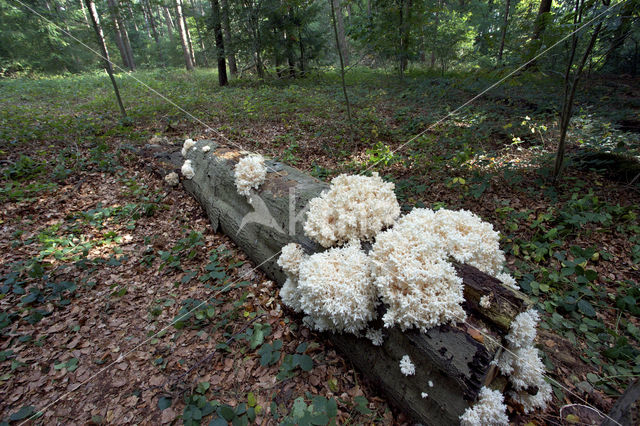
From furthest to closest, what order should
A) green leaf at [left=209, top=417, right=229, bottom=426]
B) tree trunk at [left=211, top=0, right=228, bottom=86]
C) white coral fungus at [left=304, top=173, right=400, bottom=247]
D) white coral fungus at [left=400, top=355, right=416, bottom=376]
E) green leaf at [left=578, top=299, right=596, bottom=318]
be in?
1. tree trunk at [left=211, top=0, right=228, bottom=86]
2. green leaf at [left=578, top=299, right=596, bottom=318]
3. white coral fungus at [left=304, top=173, right=400, bottom=247]
4. green leaf at [left=209, top=417, right=229, bottom=426]
5. white coral fungus at [left=400, top=355, right=416, bottom=376]

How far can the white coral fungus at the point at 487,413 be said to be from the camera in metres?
1.58

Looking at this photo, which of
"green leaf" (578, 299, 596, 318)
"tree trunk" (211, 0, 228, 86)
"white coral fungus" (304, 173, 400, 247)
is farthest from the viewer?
"tree trunk" (211, 0, 228, 86)

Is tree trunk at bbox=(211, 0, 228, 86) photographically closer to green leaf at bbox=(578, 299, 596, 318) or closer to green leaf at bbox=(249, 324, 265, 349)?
green leaf at bbox=(249, 324, 265, 349)

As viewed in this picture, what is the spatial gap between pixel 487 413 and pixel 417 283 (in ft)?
2.74

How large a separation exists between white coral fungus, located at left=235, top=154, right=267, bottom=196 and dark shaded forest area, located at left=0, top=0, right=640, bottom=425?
1040 millimetres

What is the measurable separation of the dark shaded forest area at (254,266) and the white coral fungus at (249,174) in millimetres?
1040

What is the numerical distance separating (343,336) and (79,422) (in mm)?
2296

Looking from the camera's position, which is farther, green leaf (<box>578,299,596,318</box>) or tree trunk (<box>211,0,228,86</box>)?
Answer: tree trunk (<box>211,0,228,86</box>)

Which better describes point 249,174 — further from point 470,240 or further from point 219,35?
point 219,35

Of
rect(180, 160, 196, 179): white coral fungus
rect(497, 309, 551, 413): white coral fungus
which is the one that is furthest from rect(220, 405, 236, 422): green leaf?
rect(180, 160, 196, 179): white coral fungus

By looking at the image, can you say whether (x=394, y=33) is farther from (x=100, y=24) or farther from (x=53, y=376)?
(x=53, y=376)

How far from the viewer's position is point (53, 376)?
249cm

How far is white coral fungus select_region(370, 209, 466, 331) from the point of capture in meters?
1.75

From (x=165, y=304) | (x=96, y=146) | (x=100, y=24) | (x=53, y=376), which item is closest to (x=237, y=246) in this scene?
(x=165, y=304)
